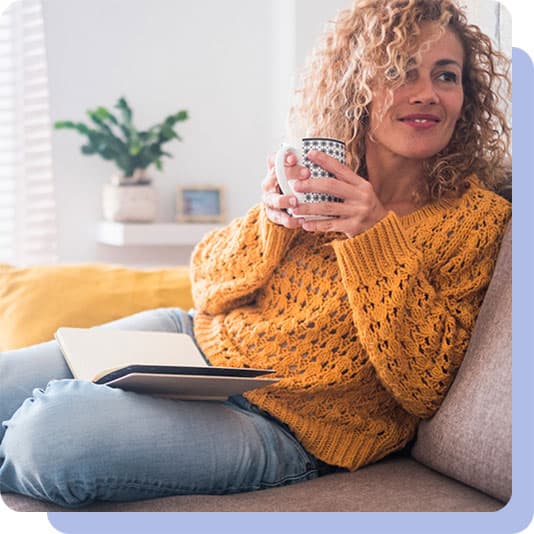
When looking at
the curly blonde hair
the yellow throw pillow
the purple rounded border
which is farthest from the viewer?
the yellow throw pillow

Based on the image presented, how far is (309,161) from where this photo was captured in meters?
0.79

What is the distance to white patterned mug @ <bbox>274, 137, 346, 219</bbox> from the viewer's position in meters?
0.79

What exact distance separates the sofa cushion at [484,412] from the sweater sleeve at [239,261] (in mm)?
250

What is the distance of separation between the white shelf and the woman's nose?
1.27ft

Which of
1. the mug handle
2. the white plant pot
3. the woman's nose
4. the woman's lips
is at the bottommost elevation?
the white plant pot

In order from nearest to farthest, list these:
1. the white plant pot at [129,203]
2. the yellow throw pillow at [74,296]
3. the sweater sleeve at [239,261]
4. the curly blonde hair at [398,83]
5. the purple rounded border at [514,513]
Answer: the purple rounded border at [514,513] → the curly blonde hair at [398,83] → the sweater sleeve at [239,261] → the white plant pot at [129,203] → the yellow throw pillow at [74,296]

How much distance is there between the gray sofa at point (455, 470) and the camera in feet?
2.50

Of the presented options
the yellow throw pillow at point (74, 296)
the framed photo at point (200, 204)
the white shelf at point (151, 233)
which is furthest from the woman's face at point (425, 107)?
the yellow throw pillow at point (74, 296)

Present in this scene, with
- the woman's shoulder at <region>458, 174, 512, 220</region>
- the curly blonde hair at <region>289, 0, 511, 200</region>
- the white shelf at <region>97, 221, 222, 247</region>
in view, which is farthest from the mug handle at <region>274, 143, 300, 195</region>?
the white shelf at <region>97, 221, 222, 247</region>

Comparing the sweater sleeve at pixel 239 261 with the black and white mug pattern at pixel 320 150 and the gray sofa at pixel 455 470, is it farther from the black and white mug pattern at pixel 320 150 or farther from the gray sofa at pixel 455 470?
the gray sofa at pixel 455 470

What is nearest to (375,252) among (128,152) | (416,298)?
(416,298)

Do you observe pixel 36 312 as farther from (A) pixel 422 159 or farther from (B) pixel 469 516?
(B) pixel 469 516

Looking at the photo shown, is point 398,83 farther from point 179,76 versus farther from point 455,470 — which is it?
point 455,470

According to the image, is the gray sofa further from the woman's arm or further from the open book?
the woman's arm
